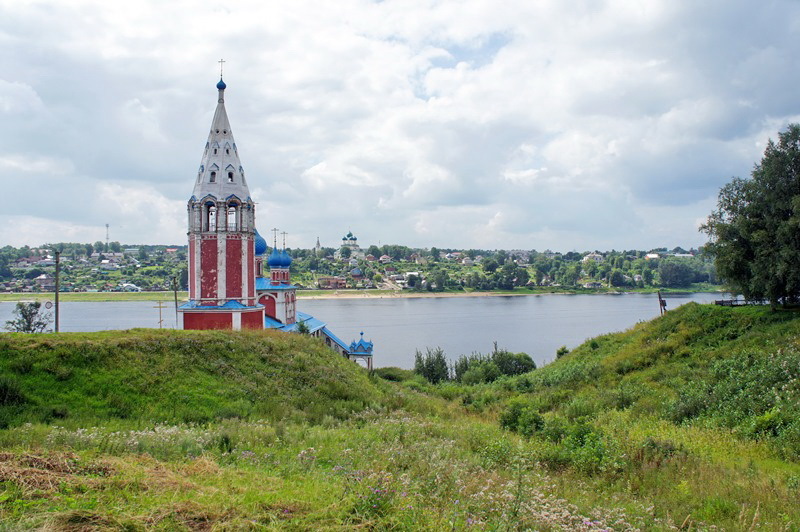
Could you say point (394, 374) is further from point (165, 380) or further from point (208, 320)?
point (165, 380)

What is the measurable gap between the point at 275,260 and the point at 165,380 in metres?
26.9

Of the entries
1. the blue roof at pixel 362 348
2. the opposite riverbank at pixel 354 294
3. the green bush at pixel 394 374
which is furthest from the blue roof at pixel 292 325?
the opposite riverbank at pixel 354 294

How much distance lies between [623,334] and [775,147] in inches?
430

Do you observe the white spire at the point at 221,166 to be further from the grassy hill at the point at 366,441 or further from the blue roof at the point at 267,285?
the blue roof at the point at 267,285

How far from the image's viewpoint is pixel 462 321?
78.2m

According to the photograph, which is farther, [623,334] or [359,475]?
[623,334]

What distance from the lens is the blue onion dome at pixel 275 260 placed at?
40.3 meters

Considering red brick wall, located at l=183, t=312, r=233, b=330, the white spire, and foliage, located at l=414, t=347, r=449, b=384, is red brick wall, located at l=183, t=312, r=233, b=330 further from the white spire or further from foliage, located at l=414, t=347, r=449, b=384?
foliage, located at l=414, t=347, r=449, b=384

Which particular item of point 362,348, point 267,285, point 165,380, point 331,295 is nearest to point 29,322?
point 267,285

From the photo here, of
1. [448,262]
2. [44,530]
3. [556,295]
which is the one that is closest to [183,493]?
[44,530]

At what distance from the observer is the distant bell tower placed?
2558 cm

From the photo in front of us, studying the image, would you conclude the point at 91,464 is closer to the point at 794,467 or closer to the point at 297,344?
the point at 794,467

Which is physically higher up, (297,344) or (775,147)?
(775,147)

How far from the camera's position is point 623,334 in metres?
27.5
